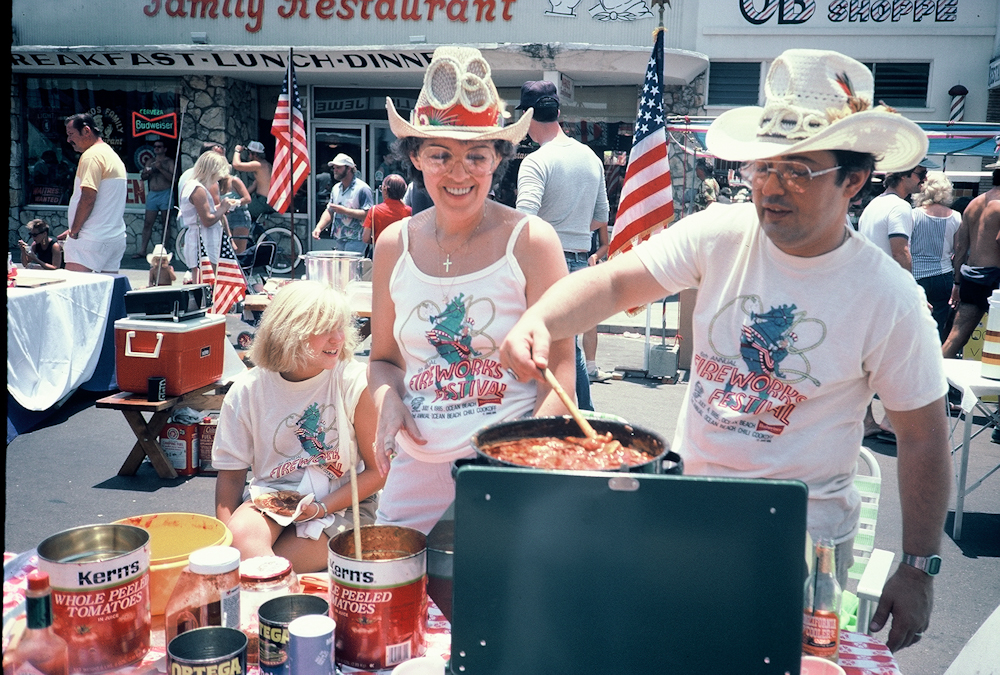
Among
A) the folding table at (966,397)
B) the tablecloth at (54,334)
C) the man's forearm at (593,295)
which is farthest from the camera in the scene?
the tablecloth at (54,334)

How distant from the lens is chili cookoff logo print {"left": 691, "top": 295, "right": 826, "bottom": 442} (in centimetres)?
183

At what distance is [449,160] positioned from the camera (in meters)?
2.21

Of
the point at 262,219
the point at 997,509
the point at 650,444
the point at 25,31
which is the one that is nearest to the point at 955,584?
the point at 997,509

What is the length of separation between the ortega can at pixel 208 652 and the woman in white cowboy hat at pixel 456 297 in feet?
2.61

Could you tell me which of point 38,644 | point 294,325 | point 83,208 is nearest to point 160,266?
point 83,208

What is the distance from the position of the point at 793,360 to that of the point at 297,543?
1.78 metres

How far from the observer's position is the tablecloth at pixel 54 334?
19.2ft

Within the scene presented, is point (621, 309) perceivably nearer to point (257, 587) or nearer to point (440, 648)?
point (440, 648)

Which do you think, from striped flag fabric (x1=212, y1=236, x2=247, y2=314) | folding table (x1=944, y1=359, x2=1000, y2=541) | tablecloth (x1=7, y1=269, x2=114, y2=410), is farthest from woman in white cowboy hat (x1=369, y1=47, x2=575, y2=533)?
striped flag fabric (x1=212, y1=236, x2=247, y2=314)

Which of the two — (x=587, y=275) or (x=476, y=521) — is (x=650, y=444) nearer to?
(x=476, y=521)

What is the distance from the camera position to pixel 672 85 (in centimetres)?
1545

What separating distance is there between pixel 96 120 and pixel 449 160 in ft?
55.8

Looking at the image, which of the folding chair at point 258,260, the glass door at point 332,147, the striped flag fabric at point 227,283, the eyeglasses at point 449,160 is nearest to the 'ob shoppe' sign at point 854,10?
the glass door at point 332,147

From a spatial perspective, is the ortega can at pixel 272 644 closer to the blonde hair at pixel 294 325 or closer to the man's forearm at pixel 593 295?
the man's forearm at pixel 593 295
